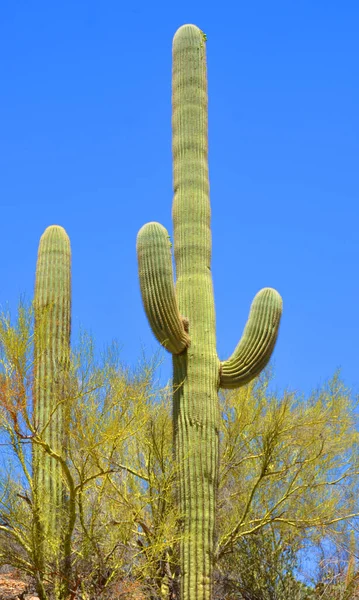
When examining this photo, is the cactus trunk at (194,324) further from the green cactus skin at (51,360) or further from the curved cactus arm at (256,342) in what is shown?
the green cactus skin at (51,360)

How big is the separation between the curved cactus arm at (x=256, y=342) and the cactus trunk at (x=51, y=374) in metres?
2.16

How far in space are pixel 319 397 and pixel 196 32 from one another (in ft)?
22.7

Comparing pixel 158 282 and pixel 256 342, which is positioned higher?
pixel 158 282

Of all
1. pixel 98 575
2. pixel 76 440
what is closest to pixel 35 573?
pixel 98 575

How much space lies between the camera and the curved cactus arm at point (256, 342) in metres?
13.2

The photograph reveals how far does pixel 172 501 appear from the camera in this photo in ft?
41.9

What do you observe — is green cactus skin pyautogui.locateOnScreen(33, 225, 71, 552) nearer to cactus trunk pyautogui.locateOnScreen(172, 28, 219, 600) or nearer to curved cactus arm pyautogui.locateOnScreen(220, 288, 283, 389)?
cactus trunk pyautogui.locateOnScreen(172, 28, 219, 600)

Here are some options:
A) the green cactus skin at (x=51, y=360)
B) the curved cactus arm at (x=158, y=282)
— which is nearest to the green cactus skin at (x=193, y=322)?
the curved cactus arm at (x=158, y=282)

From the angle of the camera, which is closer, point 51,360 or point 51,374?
point 51,374

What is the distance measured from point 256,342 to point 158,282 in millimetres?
1633

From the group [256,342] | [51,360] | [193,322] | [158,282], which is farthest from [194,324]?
[51,360]

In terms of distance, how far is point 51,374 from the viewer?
12.9 metres

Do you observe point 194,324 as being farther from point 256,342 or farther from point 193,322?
point 256,342

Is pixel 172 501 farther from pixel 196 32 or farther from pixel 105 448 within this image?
pixel 196 32
